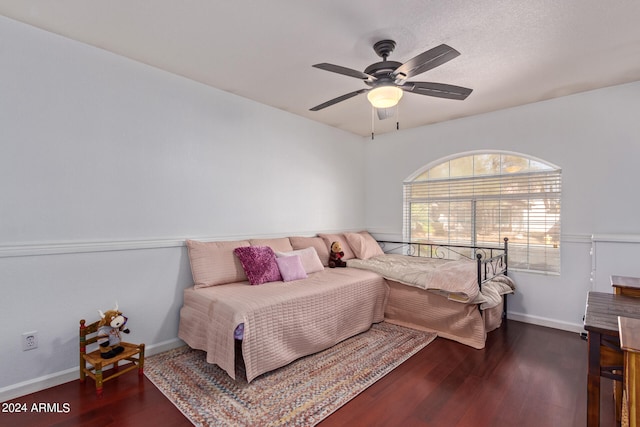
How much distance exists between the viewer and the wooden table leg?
1.46 m

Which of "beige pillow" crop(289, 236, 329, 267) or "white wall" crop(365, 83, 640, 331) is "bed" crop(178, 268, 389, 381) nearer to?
"beige pillow" crop(289, 236, 329, 267)

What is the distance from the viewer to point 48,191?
2186 millimetres

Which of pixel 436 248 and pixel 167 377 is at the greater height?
pixel 436 248

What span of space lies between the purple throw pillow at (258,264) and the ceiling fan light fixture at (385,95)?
1726mm

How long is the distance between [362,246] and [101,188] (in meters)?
2.99

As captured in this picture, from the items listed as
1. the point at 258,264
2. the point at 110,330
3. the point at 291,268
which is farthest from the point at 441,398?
the point at 110,330

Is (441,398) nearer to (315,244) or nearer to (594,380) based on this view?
(594,380)

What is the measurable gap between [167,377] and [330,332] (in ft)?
4.37

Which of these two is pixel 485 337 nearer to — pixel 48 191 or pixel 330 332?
pixel 330 332

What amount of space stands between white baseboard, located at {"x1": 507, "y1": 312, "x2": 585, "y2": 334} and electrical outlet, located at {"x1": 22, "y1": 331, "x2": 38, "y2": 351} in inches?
175

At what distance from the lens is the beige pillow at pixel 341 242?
13.2 feet

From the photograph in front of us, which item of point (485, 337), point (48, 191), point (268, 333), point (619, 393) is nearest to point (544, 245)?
point (485, 337)

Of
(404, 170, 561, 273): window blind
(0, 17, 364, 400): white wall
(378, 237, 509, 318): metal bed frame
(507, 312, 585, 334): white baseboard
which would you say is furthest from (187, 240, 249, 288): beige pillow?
(507, 312, 585, 334): white baseboard

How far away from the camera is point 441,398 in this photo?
2.04 m
